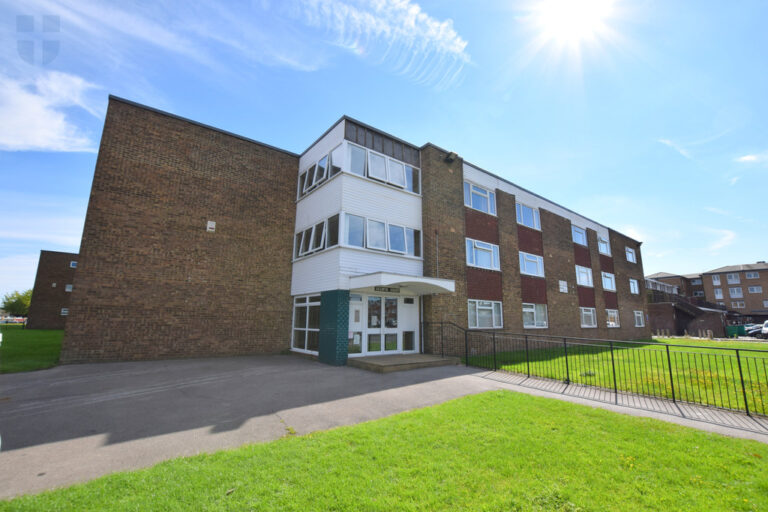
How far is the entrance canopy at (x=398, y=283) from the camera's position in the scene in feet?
32.0

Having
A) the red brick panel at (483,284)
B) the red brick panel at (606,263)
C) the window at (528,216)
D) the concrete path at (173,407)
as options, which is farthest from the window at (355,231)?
the red brick panel at (606,263)

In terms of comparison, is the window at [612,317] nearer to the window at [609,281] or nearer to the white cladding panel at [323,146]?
the window at [609,281]

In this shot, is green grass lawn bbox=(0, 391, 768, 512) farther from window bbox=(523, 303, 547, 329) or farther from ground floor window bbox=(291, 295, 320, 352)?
window bbox=(523, 303, 547, 329)

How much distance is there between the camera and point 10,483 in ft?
10.2

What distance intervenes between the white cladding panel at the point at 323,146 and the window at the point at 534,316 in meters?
11.9

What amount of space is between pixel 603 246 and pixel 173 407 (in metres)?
27.4

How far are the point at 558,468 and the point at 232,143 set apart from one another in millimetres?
14073

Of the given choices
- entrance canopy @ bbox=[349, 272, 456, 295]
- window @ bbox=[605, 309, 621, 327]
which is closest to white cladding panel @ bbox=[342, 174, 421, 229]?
entrance canopy @ bbox=[349, 272, 456, 295]

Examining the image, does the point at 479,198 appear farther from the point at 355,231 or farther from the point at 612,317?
the point at 612,317

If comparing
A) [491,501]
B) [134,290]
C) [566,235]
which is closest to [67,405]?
[134,290]

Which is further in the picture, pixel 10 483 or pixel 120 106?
pixel 120 106

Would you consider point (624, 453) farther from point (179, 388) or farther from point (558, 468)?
point (179, 388)

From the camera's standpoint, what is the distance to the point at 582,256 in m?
21.8

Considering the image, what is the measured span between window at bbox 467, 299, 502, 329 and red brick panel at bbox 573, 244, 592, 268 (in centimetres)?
961
